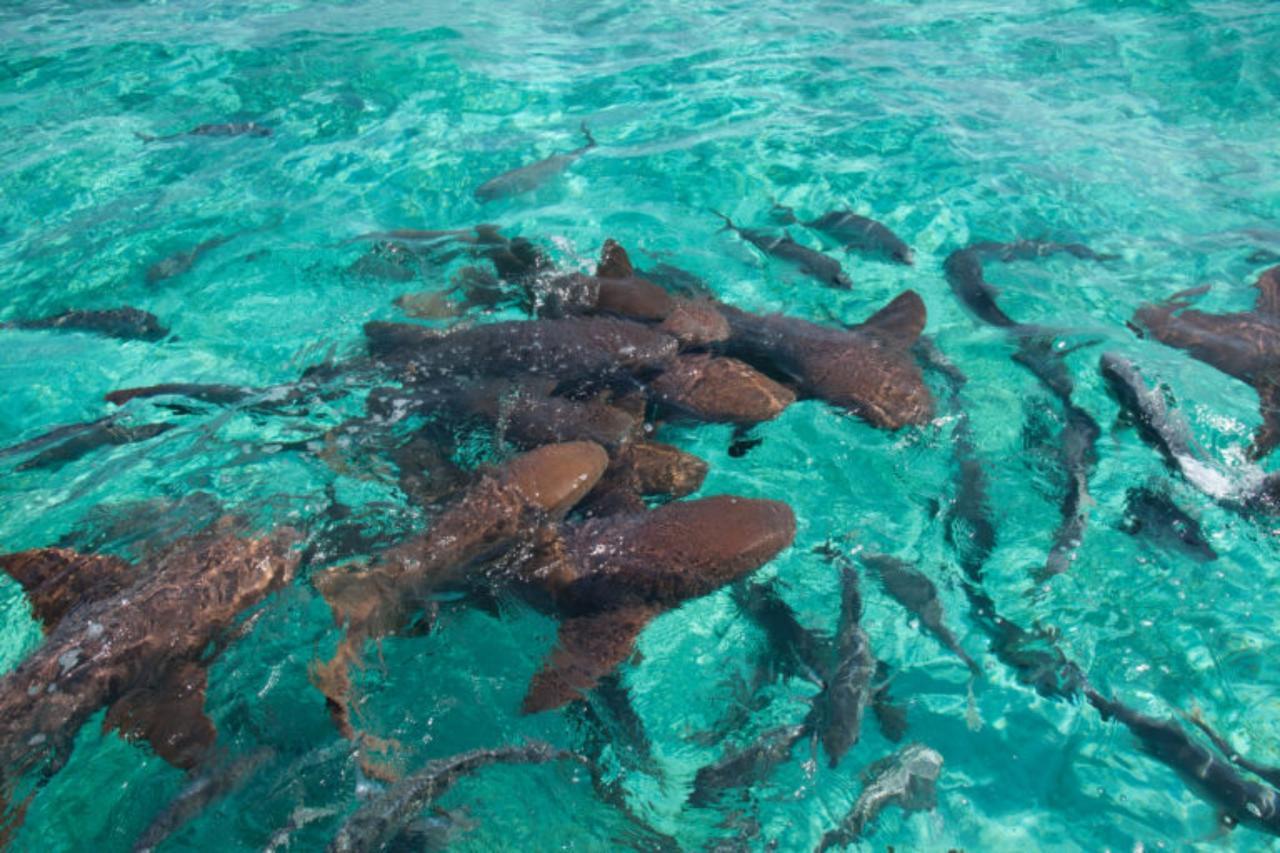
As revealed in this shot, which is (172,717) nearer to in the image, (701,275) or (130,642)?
(130,642)

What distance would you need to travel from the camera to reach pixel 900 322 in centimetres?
557

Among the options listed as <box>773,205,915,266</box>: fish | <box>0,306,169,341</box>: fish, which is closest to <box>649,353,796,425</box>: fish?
<box>773,205,915,266</box>: fish

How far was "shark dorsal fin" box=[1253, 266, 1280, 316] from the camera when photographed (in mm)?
5992

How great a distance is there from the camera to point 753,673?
12.3ft

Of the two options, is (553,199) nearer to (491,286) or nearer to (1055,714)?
(491,286)

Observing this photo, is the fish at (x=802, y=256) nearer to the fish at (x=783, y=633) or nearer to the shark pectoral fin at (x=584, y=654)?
the fish at (x=783, y=633)

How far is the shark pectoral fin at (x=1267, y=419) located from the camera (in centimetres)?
486

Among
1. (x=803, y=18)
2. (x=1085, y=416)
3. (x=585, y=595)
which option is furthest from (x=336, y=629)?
(x=803, y=18)

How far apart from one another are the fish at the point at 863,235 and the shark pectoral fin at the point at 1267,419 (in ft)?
8.83

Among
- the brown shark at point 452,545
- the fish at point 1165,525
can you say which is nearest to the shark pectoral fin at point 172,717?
the brown shark at point 452,545

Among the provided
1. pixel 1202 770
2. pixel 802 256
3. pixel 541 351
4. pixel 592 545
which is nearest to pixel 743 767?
pixel 592 545

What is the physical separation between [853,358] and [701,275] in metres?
2.05

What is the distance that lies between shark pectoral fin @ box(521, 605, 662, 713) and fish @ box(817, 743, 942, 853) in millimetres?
1117

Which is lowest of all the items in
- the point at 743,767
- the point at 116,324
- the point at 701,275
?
the point at 743,767
